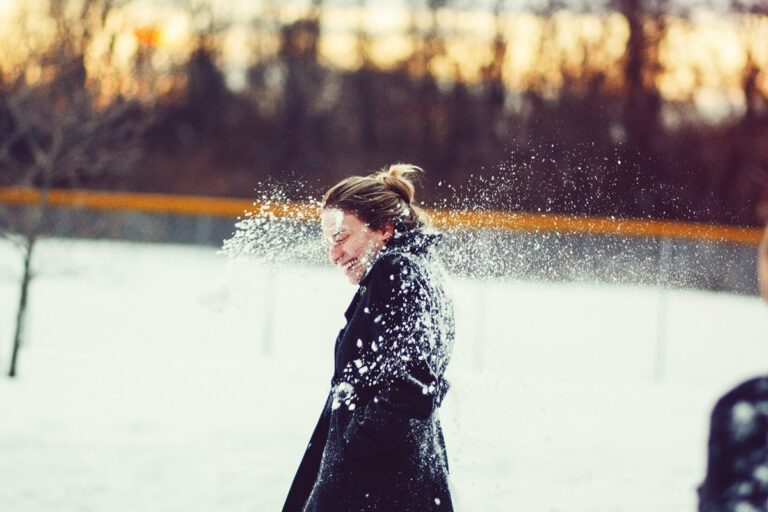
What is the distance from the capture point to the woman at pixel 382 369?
252cm

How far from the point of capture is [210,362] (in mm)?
9672

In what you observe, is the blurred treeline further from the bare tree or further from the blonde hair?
the blonde hair

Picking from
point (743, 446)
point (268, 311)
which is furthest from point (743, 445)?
point (268, 311)

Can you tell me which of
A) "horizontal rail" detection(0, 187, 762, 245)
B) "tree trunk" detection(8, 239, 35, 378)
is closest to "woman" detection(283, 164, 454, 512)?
"tree trunk" detection(8, 239, 35, 378)

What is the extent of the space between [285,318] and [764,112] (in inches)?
695

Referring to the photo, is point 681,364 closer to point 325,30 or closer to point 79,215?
point 79,215

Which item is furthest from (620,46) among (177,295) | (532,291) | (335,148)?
(177,295)

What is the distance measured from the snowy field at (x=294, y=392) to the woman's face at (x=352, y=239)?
190 cm

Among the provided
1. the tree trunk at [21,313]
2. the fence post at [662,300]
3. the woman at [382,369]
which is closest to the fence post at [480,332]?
the fence post at [662,300]

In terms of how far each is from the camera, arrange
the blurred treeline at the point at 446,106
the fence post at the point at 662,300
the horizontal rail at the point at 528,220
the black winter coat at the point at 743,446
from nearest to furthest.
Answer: the black winter coat at the point at 743,446 → the fence post at the point at 662,300 → the horizontal rail at the point at 528,220 → the blurred treeline at the point at 446,106

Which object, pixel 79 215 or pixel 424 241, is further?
pixel 79 215

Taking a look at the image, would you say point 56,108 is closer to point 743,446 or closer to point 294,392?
point 294,392

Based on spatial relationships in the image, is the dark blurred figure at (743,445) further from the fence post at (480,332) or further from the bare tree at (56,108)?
the fence post at (480,332)

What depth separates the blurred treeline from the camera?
2527 centimetres
